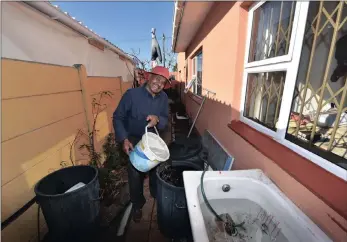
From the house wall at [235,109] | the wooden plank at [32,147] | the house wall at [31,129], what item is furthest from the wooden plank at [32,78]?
the house wall at [235,109]

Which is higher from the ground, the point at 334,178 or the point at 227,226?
the point at 334,178

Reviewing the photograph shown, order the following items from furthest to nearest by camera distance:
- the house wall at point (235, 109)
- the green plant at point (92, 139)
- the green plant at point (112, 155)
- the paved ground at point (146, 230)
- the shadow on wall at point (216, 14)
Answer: the green plant at point (112, 155)
the green plant at point (92, 139)
the shadow on wall at point (216, 14)
the paved ground at point (146, 230)
the house wall at point (235, 109)

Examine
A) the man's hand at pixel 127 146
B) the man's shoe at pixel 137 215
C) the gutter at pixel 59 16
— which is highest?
the gutter at pixel 59 16

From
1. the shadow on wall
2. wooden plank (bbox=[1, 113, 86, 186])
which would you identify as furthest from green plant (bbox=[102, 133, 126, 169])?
the shadow on wall

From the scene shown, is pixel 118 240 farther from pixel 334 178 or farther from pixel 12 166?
pixel 334 178

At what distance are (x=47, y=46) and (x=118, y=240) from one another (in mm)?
2405

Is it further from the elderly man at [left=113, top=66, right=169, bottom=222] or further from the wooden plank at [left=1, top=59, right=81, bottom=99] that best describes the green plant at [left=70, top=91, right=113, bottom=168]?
the elderly man at [left=113, top=66, right=169, bottom=222]

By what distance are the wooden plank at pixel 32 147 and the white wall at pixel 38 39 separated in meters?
0.77

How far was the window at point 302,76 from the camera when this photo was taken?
1.20m

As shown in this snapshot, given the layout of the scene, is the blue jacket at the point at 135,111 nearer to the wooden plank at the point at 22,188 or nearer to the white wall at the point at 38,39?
the wooden plank at the point at 22,188

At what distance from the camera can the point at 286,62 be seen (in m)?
1.43

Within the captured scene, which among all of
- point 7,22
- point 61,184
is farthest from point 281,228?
point 7,22

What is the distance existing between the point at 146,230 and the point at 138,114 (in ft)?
4.69

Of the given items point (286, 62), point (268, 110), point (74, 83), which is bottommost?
point (268, 110)
